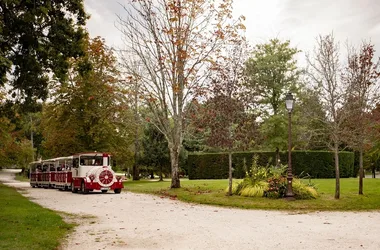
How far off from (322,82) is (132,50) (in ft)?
38.6

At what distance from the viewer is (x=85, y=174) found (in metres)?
25.8

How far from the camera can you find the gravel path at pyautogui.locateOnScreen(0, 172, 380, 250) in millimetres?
8538

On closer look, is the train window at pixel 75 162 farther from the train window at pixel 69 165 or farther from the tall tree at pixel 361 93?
the tall tree at pixel 361 93

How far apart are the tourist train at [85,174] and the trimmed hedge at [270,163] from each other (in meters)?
12.4

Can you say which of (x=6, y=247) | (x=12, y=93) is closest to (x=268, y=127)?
(x=12, y=93)

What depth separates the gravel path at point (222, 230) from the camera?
8.54 metres

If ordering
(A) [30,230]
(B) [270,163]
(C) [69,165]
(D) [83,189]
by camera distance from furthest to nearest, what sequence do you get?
(B) [270,163] → (C) [69,165] → (D) [83,189] → (A) [30,230]

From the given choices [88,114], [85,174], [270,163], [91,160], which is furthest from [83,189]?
[270,163]

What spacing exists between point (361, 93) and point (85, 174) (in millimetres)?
16298

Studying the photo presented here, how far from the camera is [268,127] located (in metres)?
39.2

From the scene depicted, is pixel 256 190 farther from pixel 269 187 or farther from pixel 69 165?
pixel 69 165

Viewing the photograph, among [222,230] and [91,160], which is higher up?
[91,160]

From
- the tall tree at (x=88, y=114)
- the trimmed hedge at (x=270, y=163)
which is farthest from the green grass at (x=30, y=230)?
the trimmed hedge at (x=270, y=163)

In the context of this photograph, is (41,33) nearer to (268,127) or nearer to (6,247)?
(6,247)
